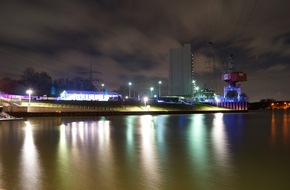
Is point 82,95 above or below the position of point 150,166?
above

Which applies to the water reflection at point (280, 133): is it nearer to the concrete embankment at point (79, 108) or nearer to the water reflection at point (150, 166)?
the water reflection at point (150, 166)

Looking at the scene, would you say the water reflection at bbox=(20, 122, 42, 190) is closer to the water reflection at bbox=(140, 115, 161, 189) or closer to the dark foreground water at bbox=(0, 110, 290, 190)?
the dark foreground water at bbox=(0, 110, 290, 190)

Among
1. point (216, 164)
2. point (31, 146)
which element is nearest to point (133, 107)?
point (31, 146)

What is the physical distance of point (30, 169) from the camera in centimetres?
1563

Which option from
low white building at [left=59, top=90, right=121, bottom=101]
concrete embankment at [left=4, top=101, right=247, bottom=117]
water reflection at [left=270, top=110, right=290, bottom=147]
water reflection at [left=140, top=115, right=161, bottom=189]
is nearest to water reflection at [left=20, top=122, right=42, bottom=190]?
water reflection at [left=140, top=115, right=161, bottom=189]

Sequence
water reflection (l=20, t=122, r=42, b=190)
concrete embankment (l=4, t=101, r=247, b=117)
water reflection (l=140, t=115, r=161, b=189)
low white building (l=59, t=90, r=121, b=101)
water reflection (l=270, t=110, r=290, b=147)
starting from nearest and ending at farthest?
water reflection (l=20, t=122, r=42, b=190) → water reflection (l=140, t=115, r=161, b=189) → water reflection (l=270, t=110, r=290, b=147) → concrete embankment (l=4, t=101, r=247, b=117) → low white building (l=59, t=90, r=121, b=101)

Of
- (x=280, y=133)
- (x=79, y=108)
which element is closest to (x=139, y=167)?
(x=280, y=133)

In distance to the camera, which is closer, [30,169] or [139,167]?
[30,169]

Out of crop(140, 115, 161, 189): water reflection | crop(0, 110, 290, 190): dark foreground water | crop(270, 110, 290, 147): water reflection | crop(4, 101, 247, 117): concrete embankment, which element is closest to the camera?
crop(0, 110, 290, 190): dark foreground water

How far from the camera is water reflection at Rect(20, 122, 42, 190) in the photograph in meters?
12.9

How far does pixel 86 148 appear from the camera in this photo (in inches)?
894

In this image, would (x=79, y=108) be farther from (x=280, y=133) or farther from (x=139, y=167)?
(x=139, y=167)

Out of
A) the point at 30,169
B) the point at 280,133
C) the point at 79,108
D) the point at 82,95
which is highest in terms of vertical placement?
the point at 82,95

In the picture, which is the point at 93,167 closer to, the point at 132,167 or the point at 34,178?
the point at 132,167
